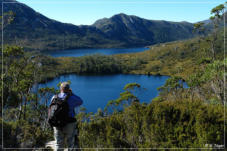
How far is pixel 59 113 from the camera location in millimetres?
4961

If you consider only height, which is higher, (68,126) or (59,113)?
(59,113)

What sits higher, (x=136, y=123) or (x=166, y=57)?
(x=166, y=57)

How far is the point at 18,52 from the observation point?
17047 millimetres

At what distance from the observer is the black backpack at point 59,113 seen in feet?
16.3

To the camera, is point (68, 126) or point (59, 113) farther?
point (68, 126)

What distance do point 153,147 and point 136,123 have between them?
1.31 meters

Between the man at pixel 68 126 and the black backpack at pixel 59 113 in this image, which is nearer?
the black backpack at pixel 59 113

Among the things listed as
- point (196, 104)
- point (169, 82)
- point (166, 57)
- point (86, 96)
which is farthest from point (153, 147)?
point (166, 57)

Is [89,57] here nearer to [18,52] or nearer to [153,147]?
[18,52]

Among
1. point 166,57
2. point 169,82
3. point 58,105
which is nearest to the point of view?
point 58,105

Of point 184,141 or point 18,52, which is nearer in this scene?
point 184,141

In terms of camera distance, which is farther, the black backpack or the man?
the man

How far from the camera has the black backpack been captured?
4953 mm

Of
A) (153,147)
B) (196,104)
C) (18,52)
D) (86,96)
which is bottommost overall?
(86,96)
